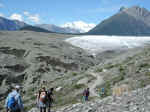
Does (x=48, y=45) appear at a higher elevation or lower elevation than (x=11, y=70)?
higher

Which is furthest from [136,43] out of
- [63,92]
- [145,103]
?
[145,103]

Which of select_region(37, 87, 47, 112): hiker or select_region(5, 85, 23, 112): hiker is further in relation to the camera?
select_region(37, 87, 47, 112): hiker

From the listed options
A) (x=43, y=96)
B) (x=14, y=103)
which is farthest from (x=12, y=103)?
(x=43, y=96)

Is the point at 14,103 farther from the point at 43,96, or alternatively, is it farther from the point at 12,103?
the point at 43,96

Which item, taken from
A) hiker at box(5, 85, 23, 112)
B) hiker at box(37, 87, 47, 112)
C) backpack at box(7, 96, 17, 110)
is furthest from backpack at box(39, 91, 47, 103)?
backpack at box(7, 96, 17, 110)

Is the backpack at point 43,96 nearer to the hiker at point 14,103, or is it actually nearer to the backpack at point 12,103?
the hiker at point 14,103

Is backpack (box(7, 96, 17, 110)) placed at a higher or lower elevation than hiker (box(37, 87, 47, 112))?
higher

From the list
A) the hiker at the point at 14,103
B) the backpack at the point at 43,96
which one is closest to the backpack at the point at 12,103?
the hiker at the point at 14,103

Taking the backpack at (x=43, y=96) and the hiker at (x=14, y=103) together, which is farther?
the backpack at (x=43, y=96)

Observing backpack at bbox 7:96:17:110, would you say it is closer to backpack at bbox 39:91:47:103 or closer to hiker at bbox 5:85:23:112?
hiker at bbox 5:85:23:112

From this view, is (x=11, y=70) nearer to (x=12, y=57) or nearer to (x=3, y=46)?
(x=12, y=57)

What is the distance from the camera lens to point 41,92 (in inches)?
520

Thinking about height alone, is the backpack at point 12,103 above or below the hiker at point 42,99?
above

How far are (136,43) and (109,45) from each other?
29606 millimetres
